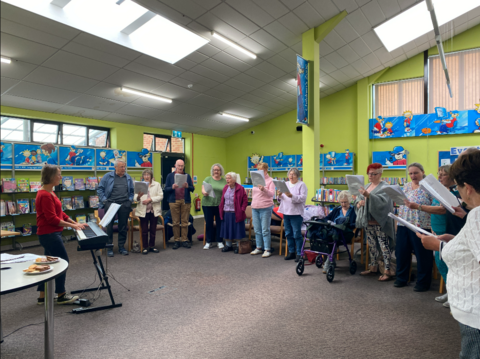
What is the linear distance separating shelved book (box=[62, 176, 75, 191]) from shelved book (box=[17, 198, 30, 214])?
2.63 ft

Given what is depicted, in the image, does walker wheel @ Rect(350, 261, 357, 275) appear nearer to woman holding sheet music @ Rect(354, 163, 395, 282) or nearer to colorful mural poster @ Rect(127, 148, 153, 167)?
woman holding sheet music @ Rect(354, 163, 395, 282)

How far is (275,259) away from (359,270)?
4.35 ft

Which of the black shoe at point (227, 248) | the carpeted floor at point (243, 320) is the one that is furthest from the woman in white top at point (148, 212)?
the carpeted floor at point (243, 320)

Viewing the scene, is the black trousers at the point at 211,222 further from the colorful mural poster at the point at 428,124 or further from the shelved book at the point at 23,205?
the colorful mural poster at the point at 428,124

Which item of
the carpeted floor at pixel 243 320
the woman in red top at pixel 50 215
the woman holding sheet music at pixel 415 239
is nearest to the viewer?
the carpeted floor at pixel 243 320

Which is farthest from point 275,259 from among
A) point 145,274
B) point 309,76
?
point 309,76

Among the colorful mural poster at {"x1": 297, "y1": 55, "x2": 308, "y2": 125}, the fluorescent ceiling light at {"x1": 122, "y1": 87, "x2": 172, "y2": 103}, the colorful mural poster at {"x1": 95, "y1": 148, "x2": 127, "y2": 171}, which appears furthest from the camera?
the colorful mural poster at {"x1": 95, "y1": 148, "x2": 127, "y2": 171}

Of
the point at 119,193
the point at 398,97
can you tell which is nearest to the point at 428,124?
the point at 398,97

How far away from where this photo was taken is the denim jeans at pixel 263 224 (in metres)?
5.21

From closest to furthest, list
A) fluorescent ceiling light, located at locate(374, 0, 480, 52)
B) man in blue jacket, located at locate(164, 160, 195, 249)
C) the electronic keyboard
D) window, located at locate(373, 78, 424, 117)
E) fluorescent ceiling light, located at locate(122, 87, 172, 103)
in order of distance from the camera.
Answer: the electronic keyboard, man in blue jacket, located at locate(164, 160, 195, 249), fluorescent ceiling light, located at locate(122, 87, 172, 103), fluorescent ceiling light, located at locate(374, 0, 480, 52), window, located at locate(373, 78, 424, 117)

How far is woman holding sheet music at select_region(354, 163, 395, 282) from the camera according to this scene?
3900 mm

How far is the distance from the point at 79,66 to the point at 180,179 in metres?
2.53

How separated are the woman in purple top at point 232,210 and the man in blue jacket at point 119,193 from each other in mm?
1700

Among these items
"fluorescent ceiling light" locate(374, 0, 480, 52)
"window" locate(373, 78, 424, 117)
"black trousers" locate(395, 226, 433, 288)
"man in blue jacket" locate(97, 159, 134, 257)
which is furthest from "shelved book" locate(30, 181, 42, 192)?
"window" locate(373, 78, 424, 117)
